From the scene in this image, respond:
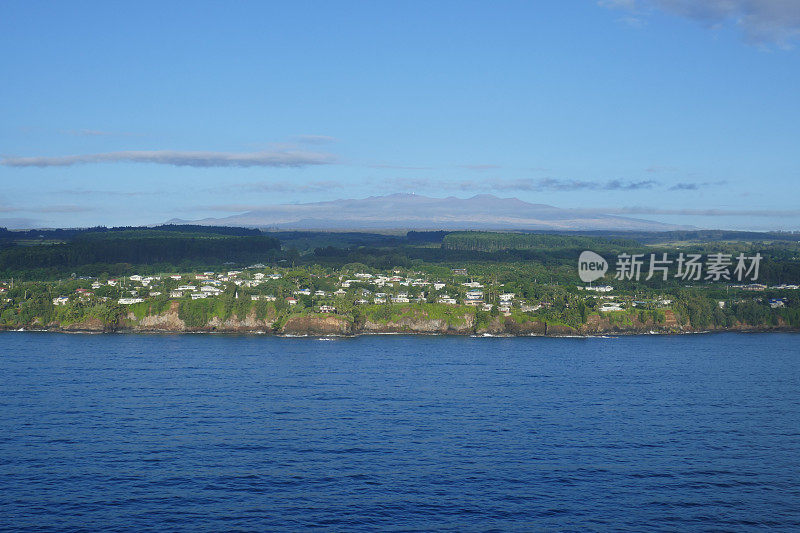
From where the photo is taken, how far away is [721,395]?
33.5 m

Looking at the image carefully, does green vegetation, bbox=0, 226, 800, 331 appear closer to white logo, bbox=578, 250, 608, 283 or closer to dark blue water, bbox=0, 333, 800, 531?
white logo, bbox=578, 250, 608, 283

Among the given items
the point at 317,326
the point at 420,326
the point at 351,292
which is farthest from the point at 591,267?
the point at 317,326

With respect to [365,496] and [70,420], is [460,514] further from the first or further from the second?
[70,420]

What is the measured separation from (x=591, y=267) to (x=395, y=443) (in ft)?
215

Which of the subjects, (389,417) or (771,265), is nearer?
(389,417)

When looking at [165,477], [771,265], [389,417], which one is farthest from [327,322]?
[771,265]

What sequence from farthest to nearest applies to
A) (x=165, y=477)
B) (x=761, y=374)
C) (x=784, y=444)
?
(x=761, y=374), (x=784, y=444), (x=165, y=477)

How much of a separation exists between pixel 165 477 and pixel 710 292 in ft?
186

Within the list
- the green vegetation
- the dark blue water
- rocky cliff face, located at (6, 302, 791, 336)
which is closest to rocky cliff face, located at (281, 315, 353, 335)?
rocky cliff face, located at (6, 302, 791, 336)

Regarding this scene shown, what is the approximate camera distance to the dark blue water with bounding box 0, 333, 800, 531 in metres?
19.2

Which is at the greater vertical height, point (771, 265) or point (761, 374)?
point (771, 265)

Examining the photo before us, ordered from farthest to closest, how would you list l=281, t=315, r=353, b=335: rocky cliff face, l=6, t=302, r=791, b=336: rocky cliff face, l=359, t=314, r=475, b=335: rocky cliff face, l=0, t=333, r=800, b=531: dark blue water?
l=359, t=314, r=475, b=335: rocky cliff face → l=6, t=302, r=791, b=336: rocky cliff face → l=281, t=315, r=353, b=335: rocky cliff face → l=0, t=333, r=800, b=531: dark blue water

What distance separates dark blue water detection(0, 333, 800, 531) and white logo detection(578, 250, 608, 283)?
34521mm

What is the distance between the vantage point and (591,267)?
8625 centimetres
